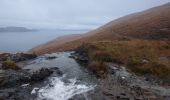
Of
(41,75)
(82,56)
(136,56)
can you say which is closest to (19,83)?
(41,75)

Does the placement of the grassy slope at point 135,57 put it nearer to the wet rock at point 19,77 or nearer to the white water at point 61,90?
the white water at point 61,90

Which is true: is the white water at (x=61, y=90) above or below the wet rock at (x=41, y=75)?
below

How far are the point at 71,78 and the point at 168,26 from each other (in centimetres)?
6234

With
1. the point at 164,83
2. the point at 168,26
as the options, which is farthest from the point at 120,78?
the point at 168,26

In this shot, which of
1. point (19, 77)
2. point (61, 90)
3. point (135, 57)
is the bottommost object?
point (61, 90)

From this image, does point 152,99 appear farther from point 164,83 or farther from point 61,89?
point 61,89

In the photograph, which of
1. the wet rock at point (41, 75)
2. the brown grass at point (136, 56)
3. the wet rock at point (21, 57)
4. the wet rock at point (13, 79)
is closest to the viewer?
the wet rock at point (13, 79)

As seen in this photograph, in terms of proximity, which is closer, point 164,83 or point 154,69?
point 164,83

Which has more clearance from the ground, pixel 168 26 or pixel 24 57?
pixel 168 26

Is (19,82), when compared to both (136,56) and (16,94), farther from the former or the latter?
(136,56)

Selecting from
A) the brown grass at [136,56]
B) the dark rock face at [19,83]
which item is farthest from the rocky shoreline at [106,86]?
the brown grass at [136,56]

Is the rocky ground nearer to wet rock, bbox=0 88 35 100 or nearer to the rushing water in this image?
wet rock, bbox=0 88 35 100

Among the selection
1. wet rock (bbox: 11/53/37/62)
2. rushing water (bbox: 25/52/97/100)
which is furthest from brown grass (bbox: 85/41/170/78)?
wet rock (bbox: 11/53/37/62)

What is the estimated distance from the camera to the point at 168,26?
304ft
